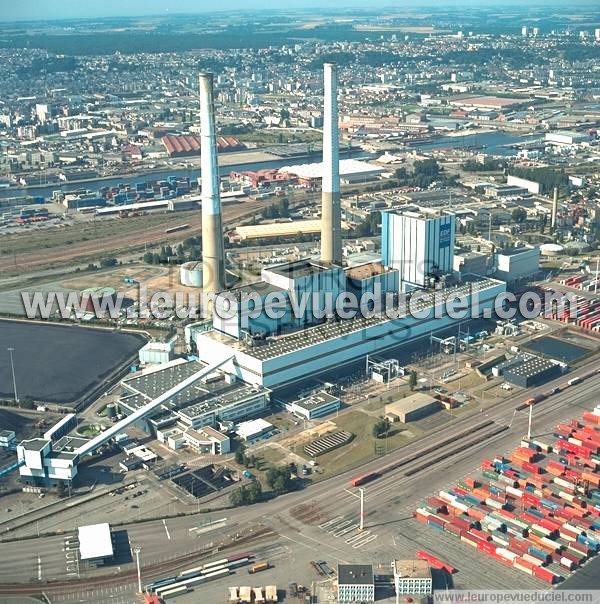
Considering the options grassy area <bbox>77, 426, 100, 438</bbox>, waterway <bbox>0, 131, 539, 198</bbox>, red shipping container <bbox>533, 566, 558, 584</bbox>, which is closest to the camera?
red shipping container <bbox>533, 566, 558, 584</bbox>

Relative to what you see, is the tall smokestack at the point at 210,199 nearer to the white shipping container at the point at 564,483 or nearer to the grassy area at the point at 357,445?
the grassy area at the point at 357,445

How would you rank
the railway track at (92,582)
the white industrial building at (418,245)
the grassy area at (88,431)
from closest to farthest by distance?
the railway track at (92,582)
the grassy area at (88,431)
the white industrial building at (418,245)

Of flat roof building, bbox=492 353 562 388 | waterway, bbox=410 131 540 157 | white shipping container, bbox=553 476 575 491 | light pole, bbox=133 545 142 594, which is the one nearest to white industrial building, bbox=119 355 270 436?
light pole, bbox=133 545 142 594

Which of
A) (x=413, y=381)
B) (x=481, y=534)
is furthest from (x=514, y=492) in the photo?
(x=413, y=381)

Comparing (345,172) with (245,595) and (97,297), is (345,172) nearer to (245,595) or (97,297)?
(97,297)

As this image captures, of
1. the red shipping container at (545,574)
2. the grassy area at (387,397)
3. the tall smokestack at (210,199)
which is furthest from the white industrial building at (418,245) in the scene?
the red shipping container at (545,574)

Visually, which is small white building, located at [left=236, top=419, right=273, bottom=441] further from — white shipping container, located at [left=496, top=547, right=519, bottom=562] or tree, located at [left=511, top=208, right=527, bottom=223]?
tree, located at [left=511, top=208, right=527, bottom=223]

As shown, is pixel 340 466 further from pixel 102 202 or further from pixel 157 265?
pixel 102 202
